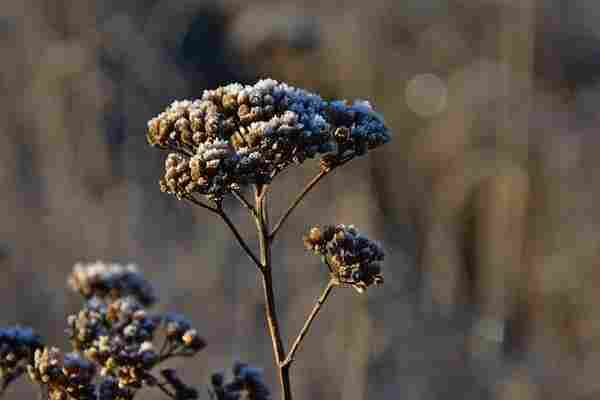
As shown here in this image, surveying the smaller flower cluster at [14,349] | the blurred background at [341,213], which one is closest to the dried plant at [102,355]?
the smaller flower cluster at [14,349]

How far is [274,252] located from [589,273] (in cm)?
330

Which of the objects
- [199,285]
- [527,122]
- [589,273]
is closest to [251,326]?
[199,285]

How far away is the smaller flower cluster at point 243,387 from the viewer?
2.78 meters

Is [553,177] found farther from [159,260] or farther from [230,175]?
[230,175]

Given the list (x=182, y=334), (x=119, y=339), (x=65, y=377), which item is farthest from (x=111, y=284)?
(x=65, y=377)

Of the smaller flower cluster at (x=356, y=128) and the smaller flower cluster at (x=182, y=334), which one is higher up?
the smaller flower cluster at (x=356, y=128)

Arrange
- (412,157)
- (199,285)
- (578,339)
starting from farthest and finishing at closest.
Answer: (412,157) < (578,339) < (199,285)

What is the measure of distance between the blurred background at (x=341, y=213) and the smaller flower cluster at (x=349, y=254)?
298 cm

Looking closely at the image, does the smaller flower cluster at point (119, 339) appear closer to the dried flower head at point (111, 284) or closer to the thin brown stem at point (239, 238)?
the thin brown stem at point (239, 238)

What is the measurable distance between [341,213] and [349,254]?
14.8 feet

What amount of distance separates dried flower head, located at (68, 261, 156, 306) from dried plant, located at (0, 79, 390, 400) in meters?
0.73

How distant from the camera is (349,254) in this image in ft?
8.09

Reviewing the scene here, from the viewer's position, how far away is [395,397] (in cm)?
746

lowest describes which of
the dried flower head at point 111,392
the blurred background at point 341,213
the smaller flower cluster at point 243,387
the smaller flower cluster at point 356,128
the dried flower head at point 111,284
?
the dried flower head at point 111,392
